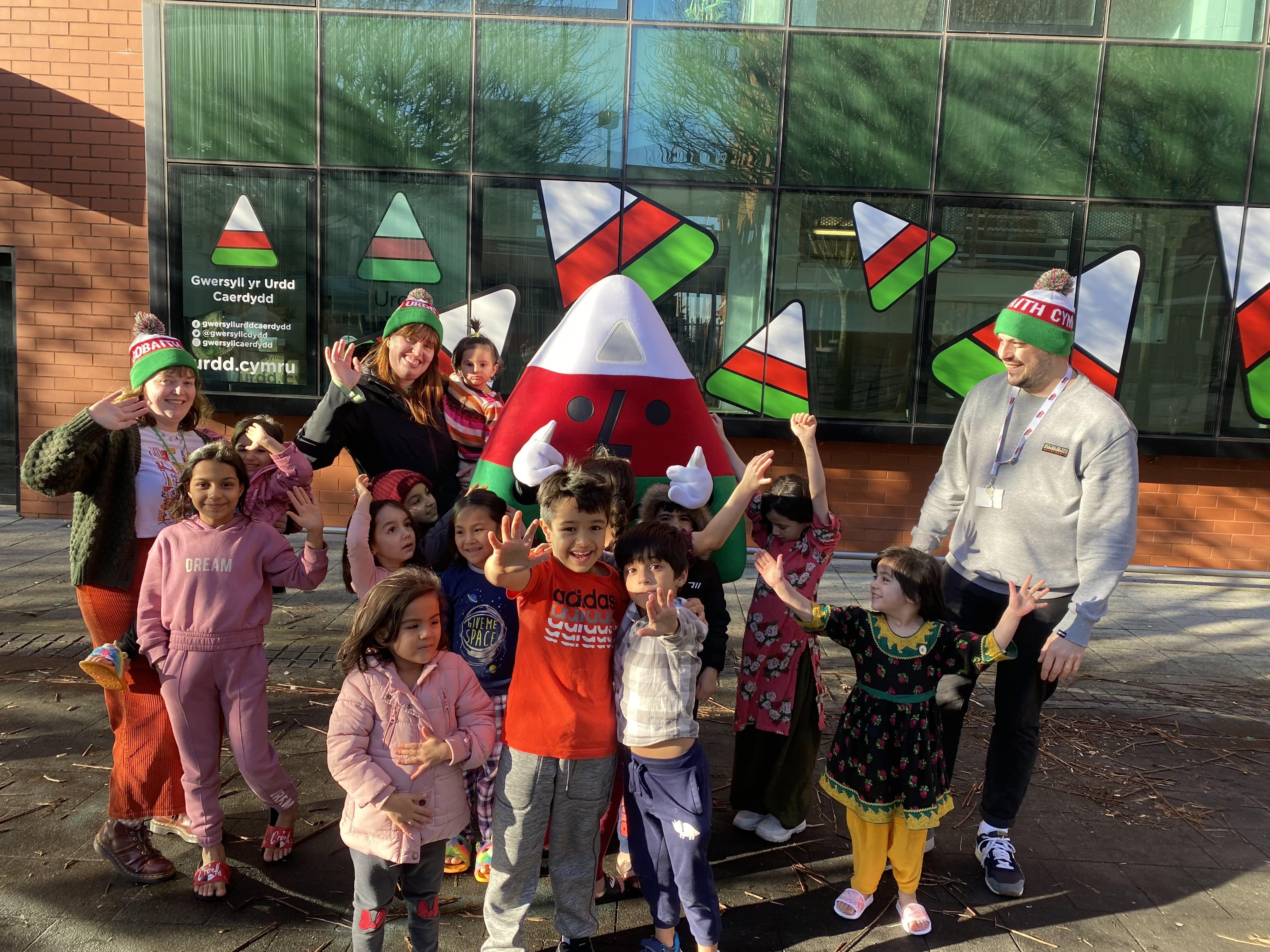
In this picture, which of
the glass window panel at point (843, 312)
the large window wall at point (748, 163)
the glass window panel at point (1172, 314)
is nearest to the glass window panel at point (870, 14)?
the large window wall at point (748, 163)

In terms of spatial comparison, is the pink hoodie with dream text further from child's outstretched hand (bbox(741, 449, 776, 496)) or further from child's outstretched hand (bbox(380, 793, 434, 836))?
child's outstretched hand (bbox(741, 449, 776, 496))

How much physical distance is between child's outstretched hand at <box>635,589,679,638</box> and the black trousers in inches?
47.5

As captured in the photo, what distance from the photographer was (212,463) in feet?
9.80

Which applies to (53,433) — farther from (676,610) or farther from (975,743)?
(975,743)

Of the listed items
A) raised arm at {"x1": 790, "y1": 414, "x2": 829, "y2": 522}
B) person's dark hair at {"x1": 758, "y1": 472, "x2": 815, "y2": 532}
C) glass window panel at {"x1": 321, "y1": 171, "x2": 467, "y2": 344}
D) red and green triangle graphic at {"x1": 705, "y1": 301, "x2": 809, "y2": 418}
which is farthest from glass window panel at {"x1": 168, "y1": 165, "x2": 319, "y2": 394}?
raised arm at {"x1": 790, "y1": 414, "x2": 829, "y2": 522}

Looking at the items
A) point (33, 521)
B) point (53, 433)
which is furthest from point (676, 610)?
point (33, 521)

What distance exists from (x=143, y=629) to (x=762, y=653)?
2095 mm

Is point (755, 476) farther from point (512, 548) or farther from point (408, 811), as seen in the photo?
point (408, 811)

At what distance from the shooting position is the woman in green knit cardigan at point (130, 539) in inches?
121

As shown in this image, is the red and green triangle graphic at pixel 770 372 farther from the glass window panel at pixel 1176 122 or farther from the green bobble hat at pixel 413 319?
the green bobble hat at pixel 413 319

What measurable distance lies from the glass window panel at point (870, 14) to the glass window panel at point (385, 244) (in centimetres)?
319

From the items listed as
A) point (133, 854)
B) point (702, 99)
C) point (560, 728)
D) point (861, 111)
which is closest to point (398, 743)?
point (560, 728)

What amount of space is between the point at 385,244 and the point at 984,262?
Answer: 517 cm

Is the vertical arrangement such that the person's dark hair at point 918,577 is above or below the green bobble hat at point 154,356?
below
